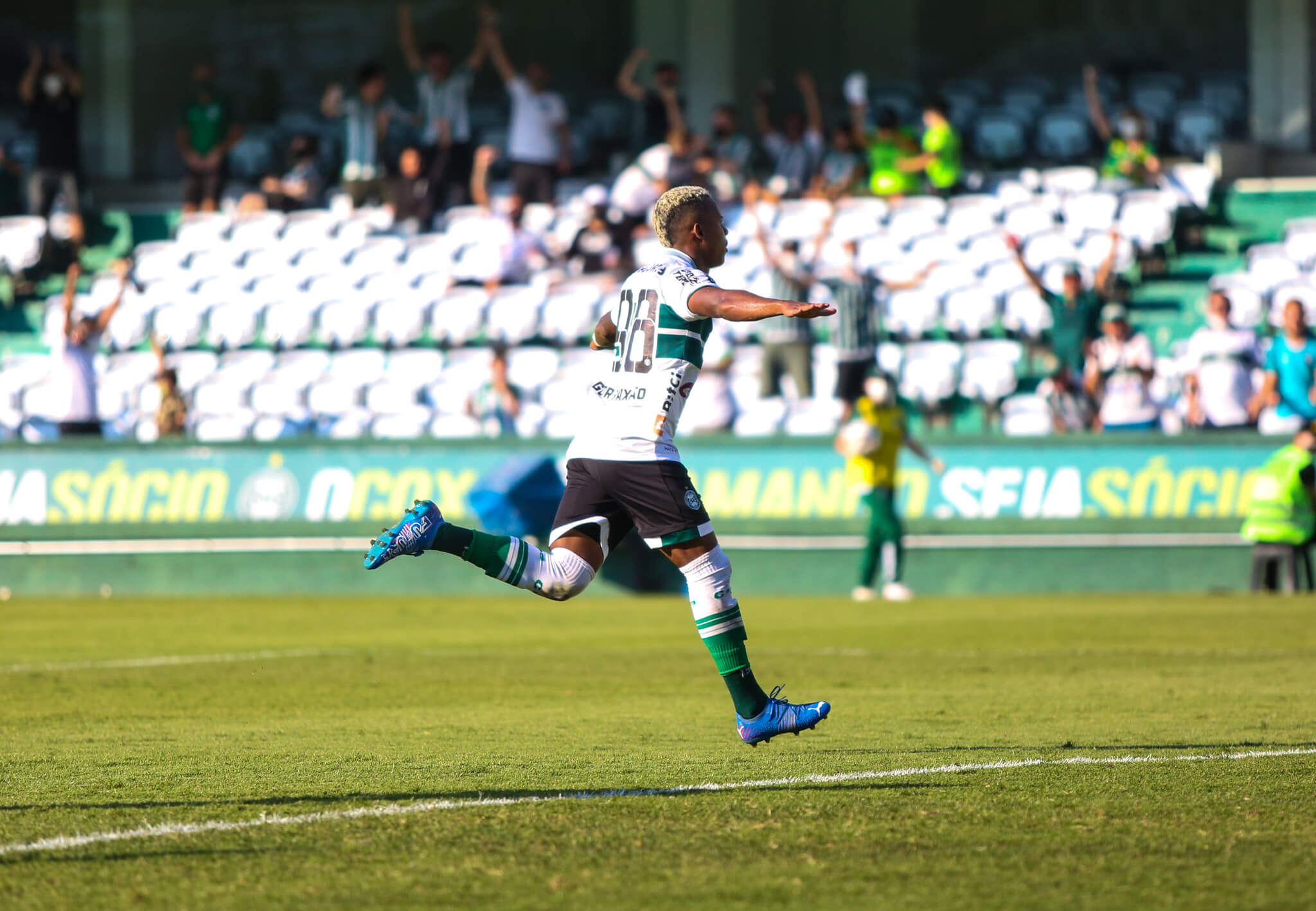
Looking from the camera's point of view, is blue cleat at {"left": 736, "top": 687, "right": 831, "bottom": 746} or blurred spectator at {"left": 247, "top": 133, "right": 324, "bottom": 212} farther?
blurred spectator at {"left": 247, "top": 133, "right": 324, "bottom": 212}

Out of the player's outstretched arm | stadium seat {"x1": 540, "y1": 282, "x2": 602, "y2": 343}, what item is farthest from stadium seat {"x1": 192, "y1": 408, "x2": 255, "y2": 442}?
the player's outstretched arm

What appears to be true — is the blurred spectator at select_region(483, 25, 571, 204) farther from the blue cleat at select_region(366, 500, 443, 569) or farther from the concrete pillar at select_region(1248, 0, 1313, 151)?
the blue cleat at select_region(366, 500, 443, 569)

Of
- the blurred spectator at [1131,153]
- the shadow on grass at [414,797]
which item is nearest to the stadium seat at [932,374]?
the blurred spectator at [1131,153]

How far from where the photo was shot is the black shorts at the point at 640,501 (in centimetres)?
705

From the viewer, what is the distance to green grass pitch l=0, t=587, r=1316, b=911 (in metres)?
4.82

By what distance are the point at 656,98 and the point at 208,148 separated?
253 inches

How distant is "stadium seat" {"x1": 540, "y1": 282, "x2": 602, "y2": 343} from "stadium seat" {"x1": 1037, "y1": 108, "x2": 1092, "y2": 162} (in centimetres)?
900

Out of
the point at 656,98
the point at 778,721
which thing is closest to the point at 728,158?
the point at 656,98

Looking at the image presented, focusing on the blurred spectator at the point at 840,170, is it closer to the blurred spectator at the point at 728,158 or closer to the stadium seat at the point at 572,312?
the blurred spectator at the point at 728,158

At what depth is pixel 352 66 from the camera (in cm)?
3297

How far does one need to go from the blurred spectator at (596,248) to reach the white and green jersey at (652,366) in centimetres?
1576

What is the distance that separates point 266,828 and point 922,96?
2756cm

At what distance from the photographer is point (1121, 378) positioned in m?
18.7

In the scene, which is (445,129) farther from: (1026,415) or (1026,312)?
(1026,415)
